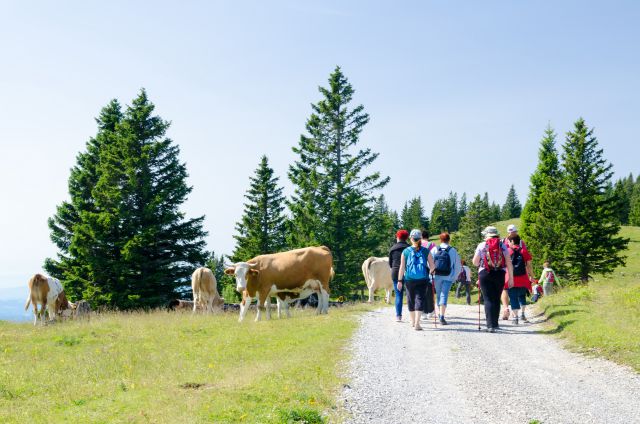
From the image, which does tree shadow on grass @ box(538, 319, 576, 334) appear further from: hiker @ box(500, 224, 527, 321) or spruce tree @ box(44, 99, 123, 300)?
spruce tree @ box(44, 99, 123, 300)

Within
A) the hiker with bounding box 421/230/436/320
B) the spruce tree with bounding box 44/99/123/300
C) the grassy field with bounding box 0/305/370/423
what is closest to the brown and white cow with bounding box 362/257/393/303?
the grassy field with bounding box 0/305/370/423

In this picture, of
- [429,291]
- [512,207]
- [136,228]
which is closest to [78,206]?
[136,228]

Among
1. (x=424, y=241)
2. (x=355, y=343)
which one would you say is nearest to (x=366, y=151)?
(x=424, y=241)

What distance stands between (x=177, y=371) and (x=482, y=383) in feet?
18.8

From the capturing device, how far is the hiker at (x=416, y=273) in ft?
42.3

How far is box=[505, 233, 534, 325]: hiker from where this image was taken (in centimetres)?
1406

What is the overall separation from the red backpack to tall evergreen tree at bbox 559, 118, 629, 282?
3192 centimetres

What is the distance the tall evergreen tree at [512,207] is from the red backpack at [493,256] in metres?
126

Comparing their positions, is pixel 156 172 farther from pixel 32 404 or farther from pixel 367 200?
pixel 32 404

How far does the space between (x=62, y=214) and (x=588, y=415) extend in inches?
1525

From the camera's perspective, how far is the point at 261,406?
276 inches

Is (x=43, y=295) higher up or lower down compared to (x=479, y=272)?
lower down

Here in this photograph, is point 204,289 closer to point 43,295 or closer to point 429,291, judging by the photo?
point 43,295

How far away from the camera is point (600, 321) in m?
12.3
